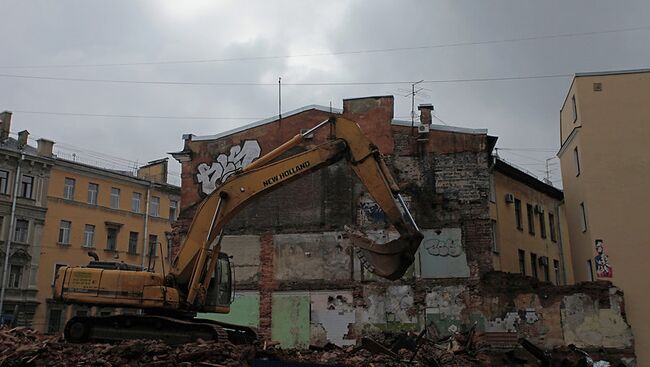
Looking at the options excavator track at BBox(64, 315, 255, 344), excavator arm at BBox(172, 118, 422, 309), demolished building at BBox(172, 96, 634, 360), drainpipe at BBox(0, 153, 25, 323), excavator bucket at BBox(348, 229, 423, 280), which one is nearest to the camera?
excavator bucket at BBox(348, 229, 423, 280)

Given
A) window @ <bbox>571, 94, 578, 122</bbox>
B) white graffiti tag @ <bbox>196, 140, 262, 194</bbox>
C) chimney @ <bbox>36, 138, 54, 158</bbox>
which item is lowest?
white graffiti tag @ <bbox>196, 140, 262, 194</bbox>

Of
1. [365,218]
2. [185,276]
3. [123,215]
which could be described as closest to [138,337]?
[185,276]

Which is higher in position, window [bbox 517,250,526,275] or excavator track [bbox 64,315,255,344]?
window [bbox 517,250,526,275]

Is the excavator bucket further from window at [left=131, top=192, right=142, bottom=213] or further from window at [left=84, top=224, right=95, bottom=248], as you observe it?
window at [left=131, top=192, right=142, bottom=213]

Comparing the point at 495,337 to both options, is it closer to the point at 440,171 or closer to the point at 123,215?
the point at 440,171

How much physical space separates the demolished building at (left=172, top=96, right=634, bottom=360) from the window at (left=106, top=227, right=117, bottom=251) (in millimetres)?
22585

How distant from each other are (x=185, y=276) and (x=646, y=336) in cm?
1578

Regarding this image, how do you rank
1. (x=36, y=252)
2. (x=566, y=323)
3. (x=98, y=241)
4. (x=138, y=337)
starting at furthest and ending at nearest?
(x=98, y=241) → (x=36, y=252) → (x=566, y=323) → (x=138, y=337)

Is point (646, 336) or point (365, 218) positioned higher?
point (365, 218)

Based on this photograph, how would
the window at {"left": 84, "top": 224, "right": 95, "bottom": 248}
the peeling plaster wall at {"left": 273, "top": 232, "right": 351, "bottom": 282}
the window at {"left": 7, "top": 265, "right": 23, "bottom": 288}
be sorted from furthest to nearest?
the window at {"left": 84, "top": 224, "right": 95, "bottom": 248}, the window at {"left": 7, "top": 265, "right": 23, "bottom": 288}, the peeling plaster wall at {"left": 273, "top": 232, "right": 351, "bottom": 282}

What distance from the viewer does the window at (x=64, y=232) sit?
4147cm

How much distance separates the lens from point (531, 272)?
29.0 meters

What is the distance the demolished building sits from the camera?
20.2 meters

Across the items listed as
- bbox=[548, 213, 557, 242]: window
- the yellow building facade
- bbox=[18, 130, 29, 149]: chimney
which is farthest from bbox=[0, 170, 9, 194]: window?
bbox=[548, 213, 557, 242]: window
